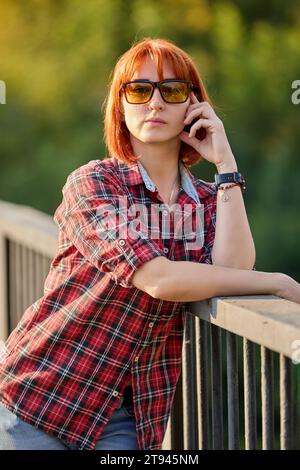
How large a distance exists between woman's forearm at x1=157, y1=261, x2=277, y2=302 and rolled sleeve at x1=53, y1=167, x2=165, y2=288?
0.06 meters

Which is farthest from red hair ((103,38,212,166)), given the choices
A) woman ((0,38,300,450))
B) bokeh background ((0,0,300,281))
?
bokeh background ((0,0,300,281))

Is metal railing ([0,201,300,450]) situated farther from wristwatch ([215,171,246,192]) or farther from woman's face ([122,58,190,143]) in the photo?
woman's face ([122,58,190,143])

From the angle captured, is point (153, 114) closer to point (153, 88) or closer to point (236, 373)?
point (153, 88)

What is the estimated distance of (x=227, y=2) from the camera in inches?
694

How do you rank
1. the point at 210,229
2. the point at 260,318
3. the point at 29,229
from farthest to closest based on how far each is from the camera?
the point at 29,229 < the point at 210,229 < the point at 260,318

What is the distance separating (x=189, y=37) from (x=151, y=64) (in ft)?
50.0

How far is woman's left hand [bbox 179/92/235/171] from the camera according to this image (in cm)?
244

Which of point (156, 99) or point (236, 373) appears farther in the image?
point (156, 99)

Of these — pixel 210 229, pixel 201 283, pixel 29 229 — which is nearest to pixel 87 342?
pixel 201 283

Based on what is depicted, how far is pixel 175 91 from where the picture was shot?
242 centimetres

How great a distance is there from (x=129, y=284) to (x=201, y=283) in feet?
0.48

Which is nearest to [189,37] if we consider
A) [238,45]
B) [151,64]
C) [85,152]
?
[238,45]

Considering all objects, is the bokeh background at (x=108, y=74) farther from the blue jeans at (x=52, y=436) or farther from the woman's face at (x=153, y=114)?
the blue jeans at (x=52, y=436)
